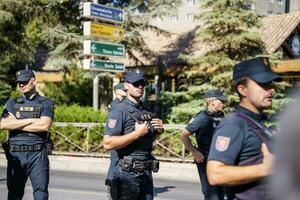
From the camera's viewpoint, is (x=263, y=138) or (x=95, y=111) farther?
(x=95, y=111)

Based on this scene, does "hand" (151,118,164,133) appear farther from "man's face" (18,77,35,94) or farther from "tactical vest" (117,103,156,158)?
"man's face" (18,77,35,94)

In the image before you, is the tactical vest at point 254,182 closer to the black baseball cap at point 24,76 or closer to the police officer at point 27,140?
the police officer at point 27,140

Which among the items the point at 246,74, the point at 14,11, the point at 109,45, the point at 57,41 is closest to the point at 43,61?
the point at 14,11

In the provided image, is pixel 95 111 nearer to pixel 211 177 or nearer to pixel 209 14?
pixel 209 14

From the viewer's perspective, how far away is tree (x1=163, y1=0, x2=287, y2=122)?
1959cm

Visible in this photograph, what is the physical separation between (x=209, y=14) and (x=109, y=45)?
197 inches

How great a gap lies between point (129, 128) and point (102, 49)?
11.3 m

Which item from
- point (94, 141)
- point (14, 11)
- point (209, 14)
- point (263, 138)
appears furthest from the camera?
point (14, 11)

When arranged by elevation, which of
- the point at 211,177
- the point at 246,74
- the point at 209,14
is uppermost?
the point at 209,14

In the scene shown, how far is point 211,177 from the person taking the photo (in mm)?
2740

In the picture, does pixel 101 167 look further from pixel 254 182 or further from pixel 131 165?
pixel 254 182

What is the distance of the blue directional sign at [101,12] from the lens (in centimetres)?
1556

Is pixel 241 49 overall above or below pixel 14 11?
below

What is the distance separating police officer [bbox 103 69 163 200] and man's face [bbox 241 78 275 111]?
197 cm
